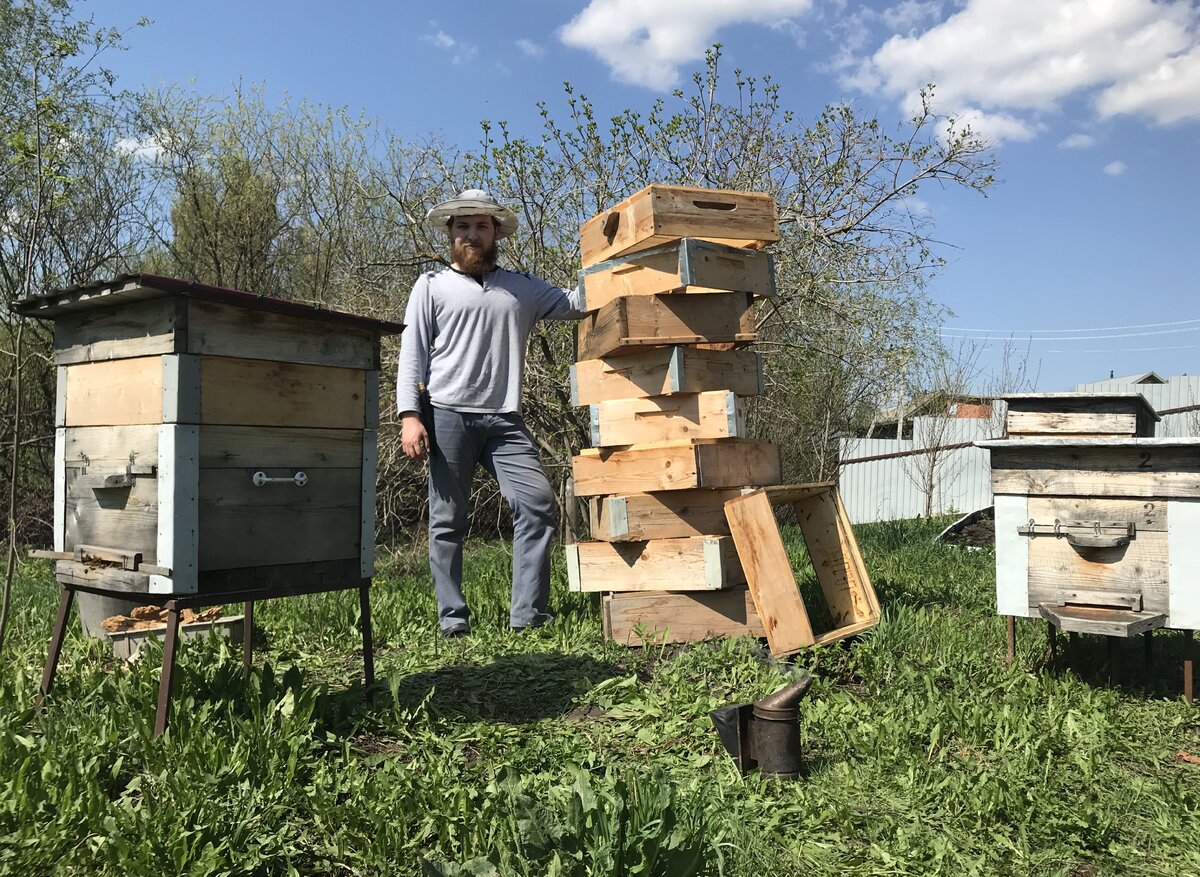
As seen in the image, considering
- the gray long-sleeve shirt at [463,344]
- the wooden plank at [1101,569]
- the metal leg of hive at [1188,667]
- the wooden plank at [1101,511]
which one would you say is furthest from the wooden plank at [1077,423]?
the gray long-sleeve shirt at [463,344]

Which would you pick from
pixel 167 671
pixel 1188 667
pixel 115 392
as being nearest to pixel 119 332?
pixel 115 392

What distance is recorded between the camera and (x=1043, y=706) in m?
3.93

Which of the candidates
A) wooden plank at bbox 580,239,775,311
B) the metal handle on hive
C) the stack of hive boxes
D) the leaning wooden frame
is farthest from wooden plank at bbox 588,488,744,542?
the metal handle on hive

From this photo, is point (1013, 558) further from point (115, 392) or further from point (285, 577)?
point (115, 392)

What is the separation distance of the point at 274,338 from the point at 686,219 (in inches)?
93.7

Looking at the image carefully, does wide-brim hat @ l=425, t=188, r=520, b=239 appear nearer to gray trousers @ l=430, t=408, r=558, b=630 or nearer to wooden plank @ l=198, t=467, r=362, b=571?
gray trousers @ l=430, t=408, r=558, b=630

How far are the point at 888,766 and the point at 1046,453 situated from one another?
1.78 m

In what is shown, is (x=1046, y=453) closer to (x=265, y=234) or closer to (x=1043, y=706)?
(x=1043, y=706)

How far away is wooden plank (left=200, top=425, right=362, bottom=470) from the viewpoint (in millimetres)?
3076

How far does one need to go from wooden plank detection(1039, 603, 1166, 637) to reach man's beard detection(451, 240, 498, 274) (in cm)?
347

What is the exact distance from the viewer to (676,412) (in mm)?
4883

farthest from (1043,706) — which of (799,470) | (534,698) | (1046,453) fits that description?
(799,470)

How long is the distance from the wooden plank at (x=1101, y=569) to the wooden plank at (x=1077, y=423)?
1.57ft

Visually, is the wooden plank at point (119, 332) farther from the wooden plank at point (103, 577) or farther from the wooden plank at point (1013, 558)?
the wooden plank at point (1013, 558)
